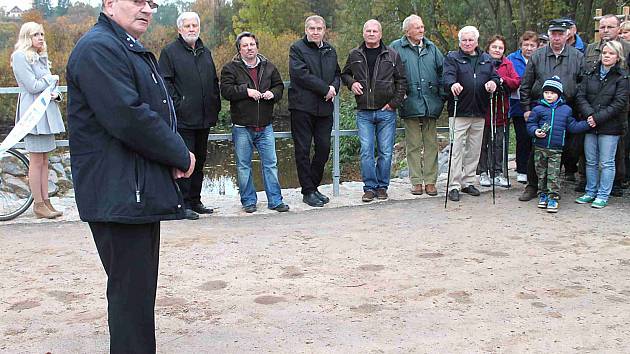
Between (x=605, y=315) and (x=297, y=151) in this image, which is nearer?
(x=605, y=315)

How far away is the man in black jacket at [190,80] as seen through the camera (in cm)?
634

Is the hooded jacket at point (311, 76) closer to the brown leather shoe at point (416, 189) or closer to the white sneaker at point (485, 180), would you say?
the brown leather shoe at point (416, 189)

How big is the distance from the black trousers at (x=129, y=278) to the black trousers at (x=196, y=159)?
11.6 ft

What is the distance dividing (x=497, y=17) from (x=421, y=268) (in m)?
18.5

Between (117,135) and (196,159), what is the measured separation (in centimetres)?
398

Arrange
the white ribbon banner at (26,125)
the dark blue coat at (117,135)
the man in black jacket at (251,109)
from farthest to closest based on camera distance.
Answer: the man in black jacket at (251,109) < the white ribbon banner at (26,125) < the dark blue coat at (117,135)

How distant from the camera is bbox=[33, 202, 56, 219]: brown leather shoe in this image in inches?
257

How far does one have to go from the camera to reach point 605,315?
13.7 feet

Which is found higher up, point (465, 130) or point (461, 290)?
point (465, 130)

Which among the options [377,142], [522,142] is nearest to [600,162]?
[522,142]

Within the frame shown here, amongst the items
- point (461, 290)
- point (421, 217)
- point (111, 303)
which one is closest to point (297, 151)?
point (421, 217)

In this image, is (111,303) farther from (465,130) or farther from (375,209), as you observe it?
(465,130)

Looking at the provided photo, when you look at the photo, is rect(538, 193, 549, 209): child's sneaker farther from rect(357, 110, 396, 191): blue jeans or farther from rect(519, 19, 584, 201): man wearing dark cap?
rect(357, 110, 396, 191): blue jeans

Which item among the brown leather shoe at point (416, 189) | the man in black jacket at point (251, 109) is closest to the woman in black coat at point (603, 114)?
the brown leather shoe at point (416, 189)
